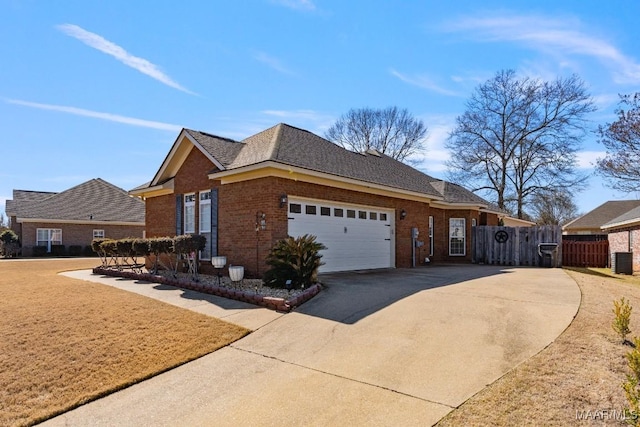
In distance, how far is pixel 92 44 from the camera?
11859mm

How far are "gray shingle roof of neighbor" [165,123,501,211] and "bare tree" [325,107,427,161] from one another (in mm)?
23351

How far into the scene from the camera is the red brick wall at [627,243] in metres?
16.5

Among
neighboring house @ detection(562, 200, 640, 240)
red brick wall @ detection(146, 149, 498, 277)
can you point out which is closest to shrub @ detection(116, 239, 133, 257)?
red brick wall @ detection(146, 149, 498, 277)

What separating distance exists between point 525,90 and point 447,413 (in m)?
34.9

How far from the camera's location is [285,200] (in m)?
11.1

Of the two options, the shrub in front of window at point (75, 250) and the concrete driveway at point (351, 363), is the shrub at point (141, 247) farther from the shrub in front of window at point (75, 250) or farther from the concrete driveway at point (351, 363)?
the shrub in front of window at point (75, 250)

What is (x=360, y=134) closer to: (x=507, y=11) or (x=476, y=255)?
(x=476, y=255)

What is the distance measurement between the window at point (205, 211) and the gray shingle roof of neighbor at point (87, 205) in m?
Result: 24.1

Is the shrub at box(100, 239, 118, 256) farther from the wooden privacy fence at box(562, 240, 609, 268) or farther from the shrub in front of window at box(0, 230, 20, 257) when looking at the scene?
the shrub in front of window at box(0, 230, 20, 257)

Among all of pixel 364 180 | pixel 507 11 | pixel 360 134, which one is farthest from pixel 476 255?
pixel 360 134

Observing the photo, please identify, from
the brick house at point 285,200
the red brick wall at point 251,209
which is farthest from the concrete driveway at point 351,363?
the brick house at point 285,200

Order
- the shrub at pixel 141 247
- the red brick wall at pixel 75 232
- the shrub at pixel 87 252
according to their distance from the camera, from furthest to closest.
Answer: the shrub at pixel 87 252 < the red brick wall at pixel 75 232 < the shrub at pixel 141 247

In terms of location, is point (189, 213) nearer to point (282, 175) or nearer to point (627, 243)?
point (282, 175)

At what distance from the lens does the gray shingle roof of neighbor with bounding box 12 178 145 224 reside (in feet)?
106
